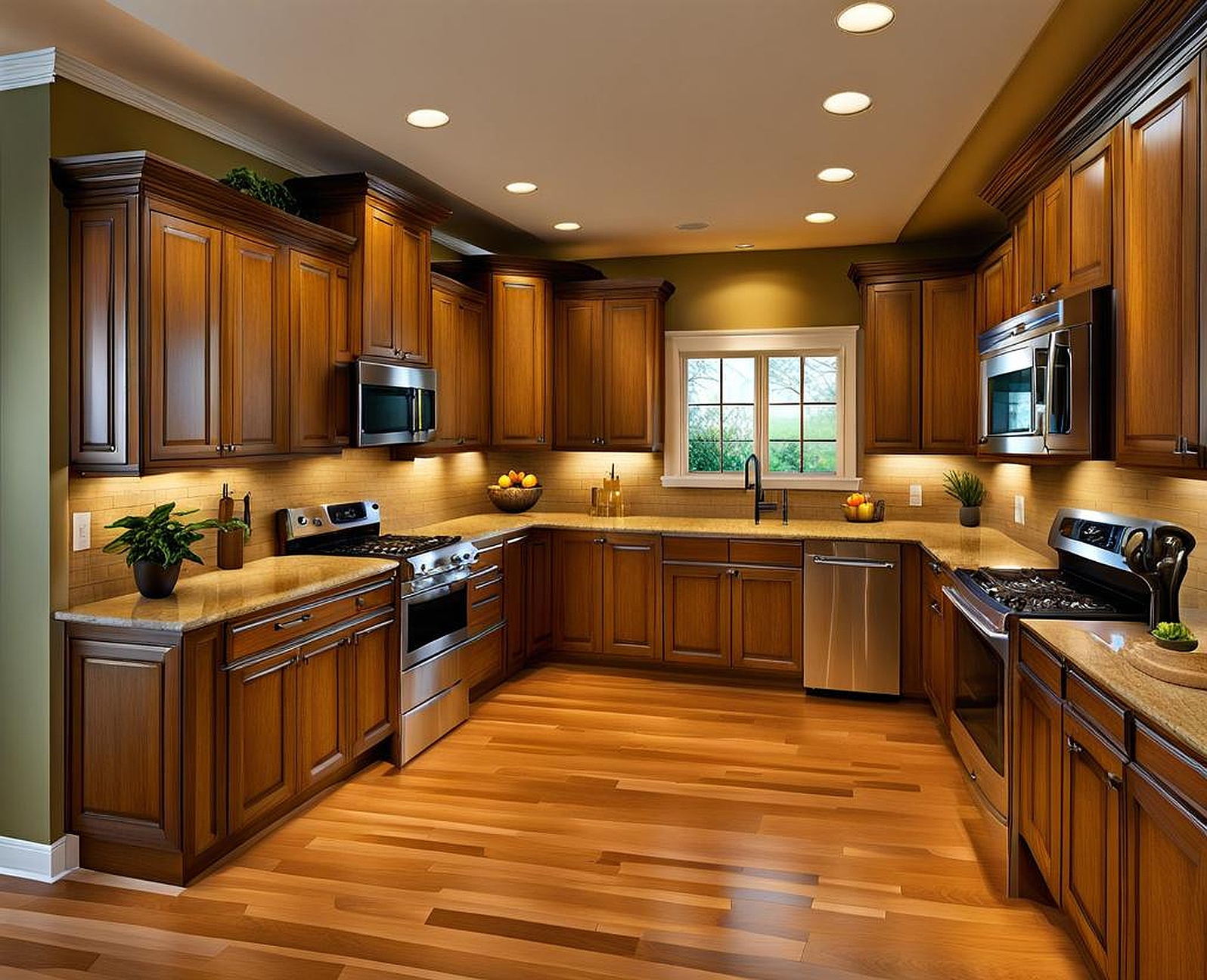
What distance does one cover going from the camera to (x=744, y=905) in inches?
110

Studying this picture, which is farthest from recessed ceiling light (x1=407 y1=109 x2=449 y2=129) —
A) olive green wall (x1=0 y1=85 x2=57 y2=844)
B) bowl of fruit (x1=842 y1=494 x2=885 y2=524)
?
bowl of fruit (x1=842 y1=494 x2=885 y2=524)

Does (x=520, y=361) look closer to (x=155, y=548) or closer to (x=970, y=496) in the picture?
(x=970, y=496)

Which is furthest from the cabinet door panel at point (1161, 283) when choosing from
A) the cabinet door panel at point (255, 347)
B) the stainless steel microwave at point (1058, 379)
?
the cabinet door panel at point (255, 347)

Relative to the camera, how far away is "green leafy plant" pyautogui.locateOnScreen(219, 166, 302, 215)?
11.7 ft

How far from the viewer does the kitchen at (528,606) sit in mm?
2486

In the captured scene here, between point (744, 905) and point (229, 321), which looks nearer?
point (744, 905)

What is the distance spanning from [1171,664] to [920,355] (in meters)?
3.57

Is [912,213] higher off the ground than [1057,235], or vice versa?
[912,213]

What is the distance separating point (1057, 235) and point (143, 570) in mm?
3623

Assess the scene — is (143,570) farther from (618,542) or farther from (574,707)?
(618,542)

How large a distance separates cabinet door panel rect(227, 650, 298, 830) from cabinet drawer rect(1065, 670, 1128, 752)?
2625mm

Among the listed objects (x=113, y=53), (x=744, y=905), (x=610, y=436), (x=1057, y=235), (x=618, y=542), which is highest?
(x=113, y=53)

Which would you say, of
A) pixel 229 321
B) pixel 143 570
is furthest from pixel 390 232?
pixel 143 570

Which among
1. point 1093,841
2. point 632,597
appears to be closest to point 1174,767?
point 1093,841
